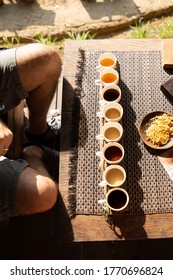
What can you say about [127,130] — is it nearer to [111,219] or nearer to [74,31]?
[111,219]

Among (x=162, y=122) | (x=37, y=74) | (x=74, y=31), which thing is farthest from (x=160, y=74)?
(x=74, y=31)

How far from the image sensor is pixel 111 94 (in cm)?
255

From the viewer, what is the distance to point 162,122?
248 centimetres

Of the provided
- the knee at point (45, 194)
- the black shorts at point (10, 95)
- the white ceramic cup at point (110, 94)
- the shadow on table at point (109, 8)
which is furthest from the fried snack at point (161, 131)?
the shadow on table at point (109, 8)

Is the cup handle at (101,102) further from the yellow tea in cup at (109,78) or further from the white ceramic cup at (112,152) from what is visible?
the white ceramic cup at (112,152)

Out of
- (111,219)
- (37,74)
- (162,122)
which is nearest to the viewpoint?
(111,219)

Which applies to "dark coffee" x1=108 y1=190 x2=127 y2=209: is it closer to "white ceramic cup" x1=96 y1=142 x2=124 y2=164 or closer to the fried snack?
"white ceramic cup" x1=96 y1=142 x2=124 y2=164

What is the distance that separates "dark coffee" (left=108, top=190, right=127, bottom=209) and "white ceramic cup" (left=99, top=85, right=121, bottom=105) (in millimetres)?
→ 559

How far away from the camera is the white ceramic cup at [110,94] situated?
251cm

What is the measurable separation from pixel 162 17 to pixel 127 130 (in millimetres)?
2197

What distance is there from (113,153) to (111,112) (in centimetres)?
28

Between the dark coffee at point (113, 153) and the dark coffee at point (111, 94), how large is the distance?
33 cm

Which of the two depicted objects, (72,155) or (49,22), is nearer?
(72,155)

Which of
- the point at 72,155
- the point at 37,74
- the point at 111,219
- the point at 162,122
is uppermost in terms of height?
the point at 37,74
